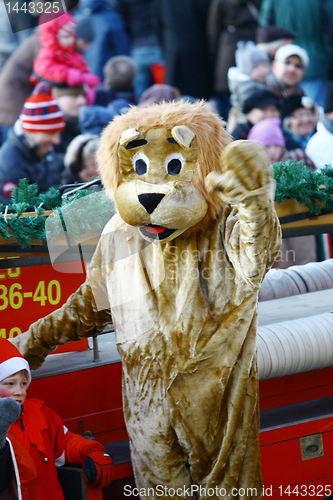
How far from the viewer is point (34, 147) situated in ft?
14.1

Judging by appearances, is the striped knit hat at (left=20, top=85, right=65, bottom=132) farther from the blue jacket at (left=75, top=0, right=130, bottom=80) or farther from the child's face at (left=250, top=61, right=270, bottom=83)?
the child's face at (left=250, top=61, right=270, bottom=83)

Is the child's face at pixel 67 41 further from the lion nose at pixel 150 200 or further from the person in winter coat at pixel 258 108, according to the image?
the lion nose at pixel 150 200

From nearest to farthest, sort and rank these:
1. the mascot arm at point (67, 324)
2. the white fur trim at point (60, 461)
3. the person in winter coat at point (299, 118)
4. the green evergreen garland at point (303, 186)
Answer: the white fur trim at point (60, 461) < the mascot arm at point (67, 324) < the green evergreen garland at point (303, 186) < the person in winter coat at point (299, 118)

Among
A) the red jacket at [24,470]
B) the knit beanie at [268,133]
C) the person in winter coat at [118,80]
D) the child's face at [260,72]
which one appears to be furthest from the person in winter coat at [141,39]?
the red jacket at [24,470]

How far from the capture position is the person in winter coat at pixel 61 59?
4488mm

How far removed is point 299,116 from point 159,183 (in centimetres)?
402

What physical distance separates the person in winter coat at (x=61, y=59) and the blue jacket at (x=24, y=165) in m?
0.61

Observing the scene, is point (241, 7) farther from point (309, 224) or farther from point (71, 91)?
point (309, 224)

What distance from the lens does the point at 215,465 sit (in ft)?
5.49

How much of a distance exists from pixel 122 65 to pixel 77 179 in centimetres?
135

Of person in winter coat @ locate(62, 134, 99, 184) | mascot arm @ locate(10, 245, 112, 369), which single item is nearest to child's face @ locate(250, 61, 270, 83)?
person in winter coat @ locate(62, 134, 99, 184)

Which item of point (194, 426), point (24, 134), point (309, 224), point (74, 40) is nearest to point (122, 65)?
point (74, 40)

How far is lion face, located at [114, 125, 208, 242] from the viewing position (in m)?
1.54

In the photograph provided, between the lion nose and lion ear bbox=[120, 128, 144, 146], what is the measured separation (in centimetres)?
18
